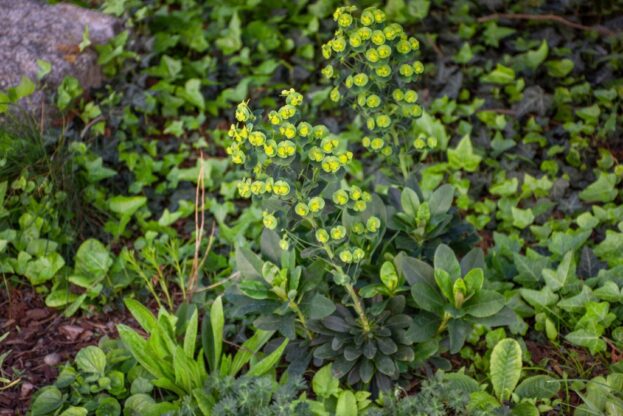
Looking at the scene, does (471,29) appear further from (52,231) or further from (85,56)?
(52,231)

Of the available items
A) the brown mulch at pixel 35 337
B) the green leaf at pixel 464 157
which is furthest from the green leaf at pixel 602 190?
the brown mulch at pixel 35 337

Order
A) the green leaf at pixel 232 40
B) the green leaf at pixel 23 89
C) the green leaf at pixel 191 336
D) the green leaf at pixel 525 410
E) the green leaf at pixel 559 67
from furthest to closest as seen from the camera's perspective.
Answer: the green leaf at pixel 232 40
the green leaf at pixel 559 67
the green leaf at pixel 23 89
the green leaf at pixel 191 336
the green leaf at pixel 525 410

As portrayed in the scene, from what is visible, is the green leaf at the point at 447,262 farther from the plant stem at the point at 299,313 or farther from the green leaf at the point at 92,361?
the green leaf at the point at 92,361

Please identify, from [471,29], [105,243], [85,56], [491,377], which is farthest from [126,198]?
[471,29]

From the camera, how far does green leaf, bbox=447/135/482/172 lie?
3.58 m

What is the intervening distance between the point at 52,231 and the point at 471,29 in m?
2.57

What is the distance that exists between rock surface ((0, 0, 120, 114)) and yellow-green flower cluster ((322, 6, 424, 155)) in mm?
1716

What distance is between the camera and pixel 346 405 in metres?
2.58

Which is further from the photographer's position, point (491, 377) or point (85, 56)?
point (85, 56)

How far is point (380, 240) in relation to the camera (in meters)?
2.79

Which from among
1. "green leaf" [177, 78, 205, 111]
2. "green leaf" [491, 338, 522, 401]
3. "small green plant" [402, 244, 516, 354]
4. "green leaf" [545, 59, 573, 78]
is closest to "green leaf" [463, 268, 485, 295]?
"small green plant" [402, 244, 516, 354]

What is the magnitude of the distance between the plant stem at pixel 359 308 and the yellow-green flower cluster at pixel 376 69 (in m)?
0.58

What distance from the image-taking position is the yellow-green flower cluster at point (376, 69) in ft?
8.35

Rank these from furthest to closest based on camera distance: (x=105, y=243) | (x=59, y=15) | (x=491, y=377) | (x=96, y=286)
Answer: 1. (x=59, y=15)
2. (x=105, y=243)
3. (x=96, y=286)
4. (x=491, y=377)
